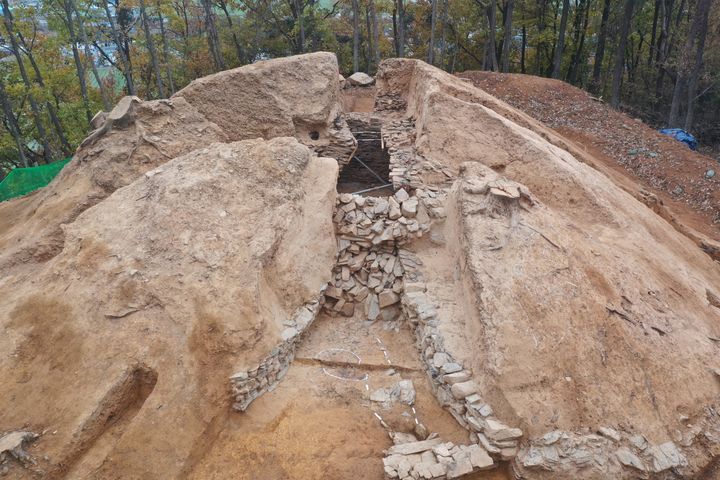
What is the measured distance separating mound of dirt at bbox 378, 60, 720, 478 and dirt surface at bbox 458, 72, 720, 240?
4.06 m

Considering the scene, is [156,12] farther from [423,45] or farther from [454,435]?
[454,435]

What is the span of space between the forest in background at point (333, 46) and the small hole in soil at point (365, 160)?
28.3 ft

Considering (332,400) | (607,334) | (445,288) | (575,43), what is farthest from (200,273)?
(575,43)

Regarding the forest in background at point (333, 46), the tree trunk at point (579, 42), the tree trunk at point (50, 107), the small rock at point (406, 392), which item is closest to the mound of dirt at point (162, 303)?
the small rock at point (406, 392)

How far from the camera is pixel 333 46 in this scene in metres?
23.8

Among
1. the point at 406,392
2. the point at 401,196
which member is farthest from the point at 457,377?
the point at 401,196

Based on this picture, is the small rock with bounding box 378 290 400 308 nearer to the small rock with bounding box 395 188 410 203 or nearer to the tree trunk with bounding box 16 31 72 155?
→ the small rock with bounding box 395 188 410 203

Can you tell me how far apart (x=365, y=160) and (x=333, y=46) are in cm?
1444

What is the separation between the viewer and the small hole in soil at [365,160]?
451 inches

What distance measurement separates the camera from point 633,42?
881 inches

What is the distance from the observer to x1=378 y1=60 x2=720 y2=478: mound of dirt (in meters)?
4.99

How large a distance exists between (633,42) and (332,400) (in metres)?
24.2

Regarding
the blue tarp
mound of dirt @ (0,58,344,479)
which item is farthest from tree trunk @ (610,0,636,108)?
mound of dirt @ (0,58,344,479)

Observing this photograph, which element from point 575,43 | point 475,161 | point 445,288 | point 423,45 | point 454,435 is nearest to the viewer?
point 454,435
